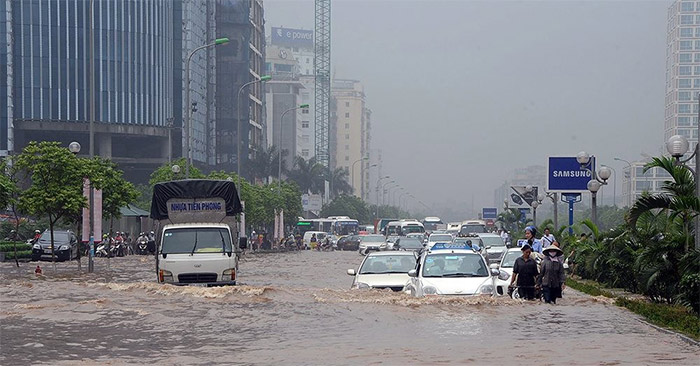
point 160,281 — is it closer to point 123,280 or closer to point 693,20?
point 123,280

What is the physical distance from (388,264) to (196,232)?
5324 millimetres

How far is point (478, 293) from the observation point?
787 inches

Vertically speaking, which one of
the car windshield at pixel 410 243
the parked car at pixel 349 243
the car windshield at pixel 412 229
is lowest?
the parked car at pixel 349 243

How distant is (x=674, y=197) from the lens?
1988 centimetres

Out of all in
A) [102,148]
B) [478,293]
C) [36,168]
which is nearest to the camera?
[478,293]

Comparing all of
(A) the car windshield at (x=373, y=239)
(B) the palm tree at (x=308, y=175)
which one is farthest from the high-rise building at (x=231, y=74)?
(A) the car windshield at (x=373, y=239)

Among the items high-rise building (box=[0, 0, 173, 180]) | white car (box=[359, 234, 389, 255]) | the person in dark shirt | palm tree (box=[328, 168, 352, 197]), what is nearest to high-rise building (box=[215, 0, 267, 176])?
high-rise building (box=[0, 0, 173, 180])

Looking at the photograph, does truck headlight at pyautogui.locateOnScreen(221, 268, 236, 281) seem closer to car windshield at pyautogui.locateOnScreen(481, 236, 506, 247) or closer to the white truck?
the white truck

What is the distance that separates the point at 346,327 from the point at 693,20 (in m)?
145

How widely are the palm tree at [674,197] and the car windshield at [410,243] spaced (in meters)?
26.8

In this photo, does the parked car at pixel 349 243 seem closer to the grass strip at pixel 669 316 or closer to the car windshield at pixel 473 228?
the car windshield at pixel 473 228

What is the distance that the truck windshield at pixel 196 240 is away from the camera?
26625 millimetres

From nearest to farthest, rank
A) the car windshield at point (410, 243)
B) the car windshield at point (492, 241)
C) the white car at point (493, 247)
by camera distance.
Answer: the white car at point (493, 247)
the car windshield at point (492, 241)
the car windshield at point (410, 243)

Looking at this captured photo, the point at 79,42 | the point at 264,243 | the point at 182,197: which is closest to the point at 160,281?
the point at 182,197
